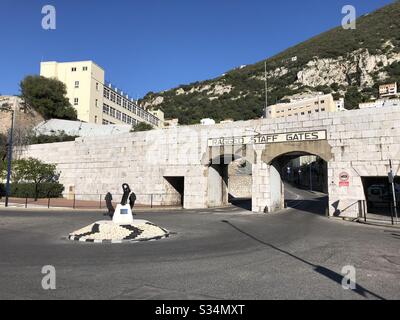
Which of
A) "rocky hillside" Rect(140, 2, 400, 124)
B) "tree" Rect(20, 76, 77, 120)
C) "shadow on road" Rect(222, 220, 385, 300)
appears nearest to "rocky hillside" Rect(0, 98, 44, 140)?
"tree" Rect(20, 76, 77, 120)

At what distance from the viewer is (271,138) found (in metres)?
24.0

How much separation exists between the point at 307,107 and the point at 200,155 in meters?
84.4

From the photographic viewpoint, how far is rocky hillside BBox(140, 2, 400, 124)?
415ft

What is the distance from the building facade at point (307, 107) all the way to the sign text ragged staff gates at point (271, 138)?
76.3 m

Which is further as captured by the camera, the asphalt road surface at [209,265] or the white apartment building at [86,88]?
the white apartment building at [86,88]

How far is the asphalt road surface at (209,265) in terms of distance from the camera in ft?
20.2

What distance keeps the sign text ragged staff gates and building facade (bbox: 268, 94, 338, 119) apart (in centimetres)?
7633

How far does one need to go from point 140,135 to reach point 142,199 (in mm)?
6228

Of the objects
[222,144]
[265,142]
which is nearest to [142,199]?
[222,144]

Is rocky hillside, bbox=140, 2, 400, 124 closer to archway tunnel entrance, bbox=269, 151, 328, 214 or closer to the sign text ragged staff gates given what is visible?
archway tunnel entrance, bbox=269, 151, 328, 214

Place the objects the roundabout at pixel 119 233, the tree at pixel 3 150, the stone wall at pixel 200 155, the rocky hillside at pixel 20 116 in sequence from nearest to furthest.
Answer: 1. the roundabout at pixel 119 233
2. the stone wall at pixel 200 155
3. the tree at pixel 3 150
4. the rocky hillside at pixel 20 116

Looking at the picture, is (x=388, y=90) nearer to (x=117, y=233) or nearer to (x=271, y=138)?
(x=271, y=138)

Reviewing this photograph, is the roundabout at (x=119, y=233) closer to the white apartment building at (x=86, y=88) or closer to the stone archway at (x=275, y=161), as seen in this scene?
the stone archway at (x=275, y=161)

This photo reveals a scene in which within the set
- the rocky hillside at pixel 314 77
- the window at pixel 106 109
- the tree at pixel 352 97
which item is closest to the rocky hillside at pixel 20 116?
the window at pixel 106 109
